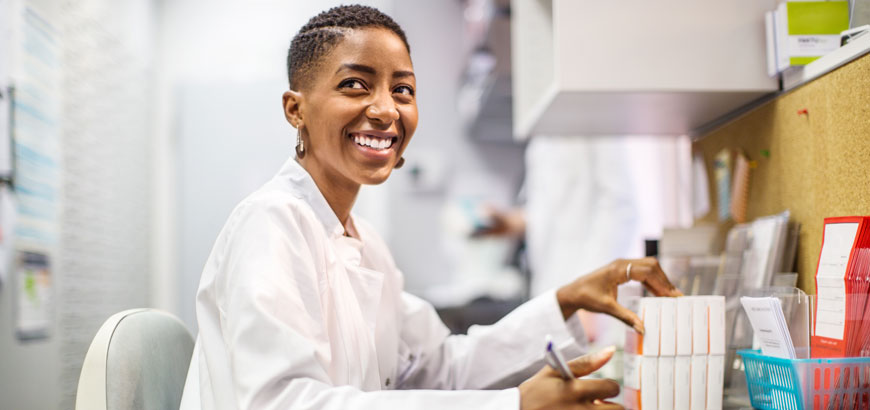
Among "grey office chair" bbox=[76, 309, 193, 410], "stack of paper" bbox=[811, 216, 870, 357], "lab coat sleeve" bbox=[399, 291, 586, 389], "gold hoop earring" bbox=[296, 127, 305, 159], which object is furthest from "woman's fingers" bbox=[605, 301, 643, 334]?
"grey office chair" bbox=[76, 309, 193, 410]

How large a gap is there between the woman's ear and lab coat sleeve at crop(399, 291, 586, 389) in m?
0.44

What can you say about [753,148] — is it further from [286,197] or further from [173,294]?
[173,294]

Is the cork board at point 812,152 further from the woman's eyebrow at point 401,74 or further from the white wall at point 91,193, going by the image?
the white wall at point 91,193

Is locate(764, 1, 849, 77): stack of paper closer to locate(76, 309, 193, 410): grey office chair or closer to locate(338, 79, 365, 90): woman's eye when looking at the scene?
locate(338, 79, 365, 90): woman's eye

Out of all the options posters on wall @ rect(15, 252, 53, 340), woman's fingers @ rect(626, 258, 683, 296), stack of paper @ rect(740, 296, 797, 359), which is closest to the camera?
stack of paper @ rect(740, 296, 797, 359)

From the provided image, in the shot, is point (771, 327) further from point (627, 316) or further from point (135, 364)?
point (135, 364)

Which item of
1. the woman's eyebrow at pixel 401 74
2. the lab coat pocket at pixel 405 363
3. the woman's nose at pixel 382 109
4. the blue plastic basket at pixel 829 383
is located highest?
the woman's eyebrow at pixel 401 74

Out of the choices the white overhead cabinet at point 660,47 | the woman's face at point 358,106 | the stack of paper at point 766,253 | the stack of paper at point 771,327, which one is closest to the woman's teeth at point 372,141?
the woman's face at point 358,106

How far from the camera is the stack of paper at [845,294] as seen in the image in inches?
33.7

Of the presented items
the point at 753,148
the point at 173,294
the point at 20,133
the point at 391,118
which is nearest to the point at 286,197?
the point at 391,118

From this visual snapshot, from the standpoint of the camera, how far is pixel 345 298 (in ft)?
3.36

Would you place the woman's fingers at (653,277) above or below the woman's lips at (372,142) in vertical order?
below

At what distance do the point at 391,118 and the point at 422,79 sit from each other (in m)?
3.09

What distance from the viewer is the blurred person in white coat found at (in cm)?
79
